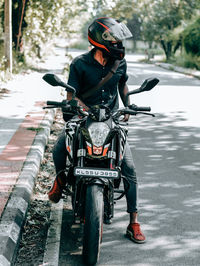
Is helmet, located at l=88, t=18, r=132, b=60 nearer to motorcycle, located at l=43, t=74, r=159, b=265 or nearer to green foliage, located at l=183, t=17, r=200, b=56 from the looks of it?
motorcycle, located at l=43, t=74, r=159, b=265

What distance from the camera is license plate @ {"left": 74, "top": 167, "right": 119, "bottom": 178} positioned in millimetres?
3475

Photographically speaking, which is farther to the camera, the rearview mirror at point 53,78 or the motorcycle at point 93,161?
the rearview mirror at point 53,78

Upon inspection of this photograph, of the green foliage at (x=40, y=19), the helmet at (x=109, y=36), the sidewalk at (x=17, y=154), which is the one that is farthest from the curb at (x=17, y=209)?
the green foliage at (x=40, y=19)

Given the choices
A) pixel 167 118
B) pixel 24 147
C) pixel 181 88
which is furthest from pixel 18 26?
pixel 24 147

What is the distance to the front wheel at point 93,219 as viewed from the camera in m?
3.43

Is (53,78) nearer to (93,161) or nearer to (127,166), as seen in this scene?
(93,161)

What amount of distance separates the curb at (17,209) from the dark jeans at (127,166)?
59cm

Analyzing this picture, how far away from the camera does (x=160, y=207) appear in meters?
5.04

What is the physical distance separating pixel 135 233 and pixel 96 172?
3.26 ft

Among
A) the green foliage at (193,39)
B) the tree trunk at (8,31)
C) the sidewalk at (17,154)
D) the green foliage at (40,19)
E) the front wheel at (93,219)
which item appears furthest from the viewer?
the green foliage at (193,39)

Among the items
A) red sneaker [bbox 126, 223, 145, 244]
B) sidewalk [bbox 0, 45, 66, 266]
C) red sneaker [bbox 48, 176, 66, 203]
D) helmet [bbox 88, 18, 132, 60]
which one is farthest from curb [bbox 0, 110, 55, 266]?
helmet [bbox 88, 18, 132, 60]

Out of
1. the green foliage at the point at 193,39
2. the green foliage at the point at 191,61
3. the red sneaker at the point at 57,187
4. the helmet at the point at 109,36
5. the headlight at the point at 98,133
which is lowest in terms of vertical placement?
the green foliage at the point at 191,61

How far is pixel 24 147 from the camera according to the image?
6695 millimetres

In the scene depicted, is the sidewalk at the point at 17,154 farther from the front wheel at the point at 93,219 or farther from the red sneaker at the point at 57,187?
the front wheel at the point at 93,219
